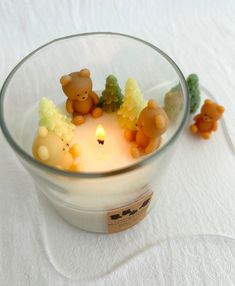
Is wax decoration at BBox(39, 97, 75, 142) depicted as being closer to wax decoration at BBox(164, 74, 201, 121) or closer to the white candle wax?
the white candle wax

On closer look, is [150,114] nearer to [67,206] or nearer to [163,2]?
[67,206]

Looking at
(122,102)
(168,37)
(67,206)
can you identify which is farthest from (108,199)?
(168,37)

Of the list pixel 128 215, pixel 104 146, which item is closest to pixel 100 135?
pixel 104 146

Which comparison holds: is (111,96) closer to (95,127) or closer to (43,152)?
(95,127)

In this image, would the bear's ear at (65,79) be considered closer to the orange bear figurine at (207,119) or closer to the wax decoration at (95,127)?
the wax decoration at (95,127)

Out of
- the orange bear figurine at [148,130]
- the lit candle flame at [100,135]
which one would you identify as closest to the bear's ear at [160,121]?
the orange bear figurine at [148,130]
